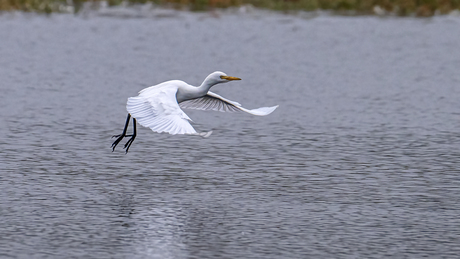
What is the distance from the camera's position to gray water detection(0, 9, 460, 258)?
30.4 ft

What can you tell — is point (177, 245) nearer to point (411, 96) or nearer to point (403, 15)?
point (411, 96)

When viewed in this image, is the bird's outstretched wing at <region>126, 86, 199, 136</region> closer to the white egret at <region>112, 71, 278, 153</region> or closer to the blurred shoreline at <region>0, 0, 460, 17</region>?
the white egret at <region>112, 71, 278, 153</region>

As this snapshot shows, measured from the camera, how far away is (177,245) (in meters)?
8.88

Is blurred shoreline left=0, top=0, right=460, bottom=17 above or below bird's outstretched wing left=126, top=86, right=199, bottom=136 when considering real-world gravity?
below

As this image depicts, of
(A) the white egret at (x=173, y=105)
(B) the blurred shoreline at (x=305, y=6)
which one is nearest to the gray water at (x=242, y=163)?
(A) the white egret at (x=173, y=105)

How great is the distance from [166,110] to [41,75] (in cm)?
1465

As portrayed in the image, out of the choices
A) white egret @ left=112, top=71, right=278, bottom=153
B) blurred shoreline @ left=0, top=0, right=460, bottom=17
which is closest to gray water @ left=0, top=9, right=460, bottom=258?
white egret @ left=112, top=71, right=278, bottom=153

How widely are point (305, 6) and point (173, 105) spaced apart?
127ft

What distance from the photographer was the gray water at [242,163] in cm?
927

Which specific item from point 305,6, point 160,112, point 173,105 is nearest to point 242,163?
point 173,105

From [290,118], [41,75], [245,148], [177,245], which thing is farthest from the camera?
[41,75]

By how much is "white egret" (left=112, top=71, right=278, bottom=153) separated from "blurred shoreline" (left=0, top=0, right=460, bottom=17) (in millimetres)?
34218

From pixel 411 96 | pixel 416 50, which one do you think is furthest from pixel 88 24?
pixel 411 96

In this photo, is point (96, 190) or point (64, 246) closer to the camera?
point (64, 246)
